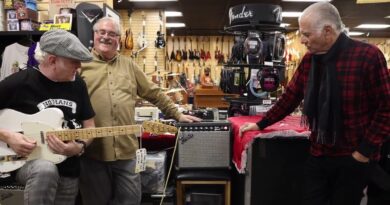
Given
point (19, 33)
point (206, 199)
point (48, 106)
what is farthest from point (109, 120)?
point (19, 33)

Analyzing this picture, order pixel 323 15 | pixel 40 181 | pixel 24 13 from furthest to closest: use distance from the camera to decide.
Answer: pixel 24 13
pixel 40 181
pixel 323 15

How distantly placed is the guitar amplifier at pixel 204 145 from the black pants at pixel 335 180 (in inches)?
31.8

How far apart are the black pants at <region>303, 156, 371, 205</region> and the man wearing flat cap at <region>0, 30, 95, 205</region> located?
134 cm

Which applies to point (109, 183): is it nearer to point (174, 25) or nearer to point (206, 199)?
point (206, 199)

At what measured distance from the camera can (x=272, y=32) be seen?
9.70 ft

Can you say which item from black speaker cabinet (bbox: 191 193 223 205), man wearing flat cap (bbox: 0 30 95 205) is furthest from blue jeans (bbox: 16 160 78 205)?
black speaker cabinet (bbox: 191 193 223 205)

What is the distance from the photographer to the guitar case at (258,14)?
2770mm

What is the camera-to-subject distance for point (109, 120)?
223 cm

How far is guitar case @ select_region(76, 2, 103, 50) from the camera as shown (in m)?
3.38

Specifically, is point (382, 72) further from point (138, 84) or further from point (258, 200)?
point (138, 84)

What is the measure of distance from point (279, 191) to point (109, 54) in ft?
5.01

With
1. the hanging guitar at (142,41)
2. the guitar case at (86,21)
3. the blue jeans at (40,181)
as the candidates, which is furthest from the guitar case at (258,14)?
the hanging guitar at (142,41)

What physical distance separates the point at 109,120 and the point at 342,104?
4.70 ft

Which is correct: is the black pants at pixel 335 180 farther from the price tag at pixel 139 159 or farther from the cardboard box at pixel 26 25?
the cardboard box at pixel 26 25
